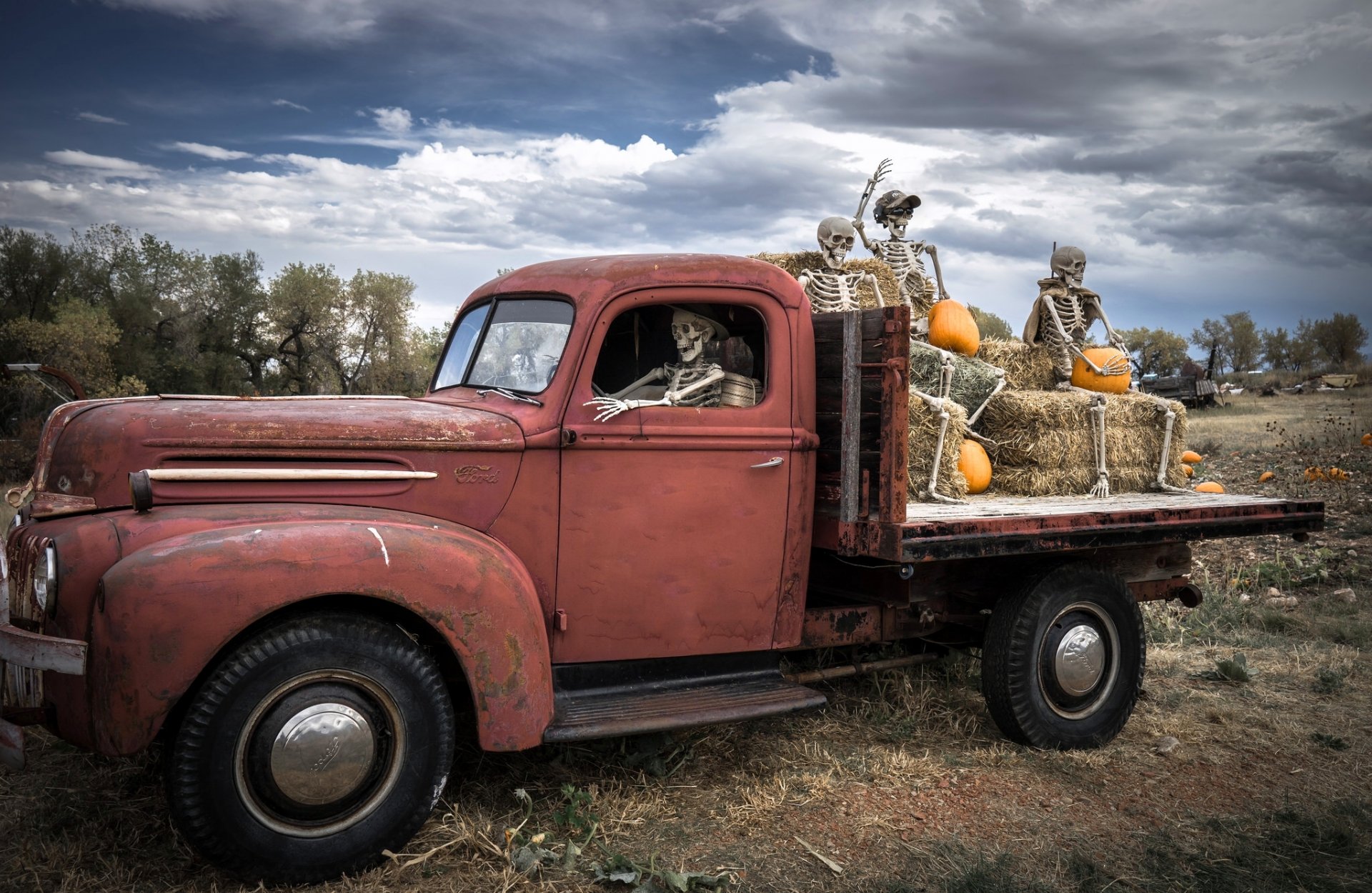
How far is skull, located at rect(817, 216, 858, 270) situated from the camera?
23.0 feet

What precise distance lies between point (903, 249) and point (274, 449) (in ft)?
18.8

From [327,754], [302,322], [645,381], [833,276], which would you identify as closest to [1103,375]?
[833,276]

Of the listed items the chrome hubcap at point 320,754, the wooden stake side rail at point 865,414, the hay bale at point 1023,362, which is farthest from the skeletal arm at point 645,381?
the hay bale at point 1023,362

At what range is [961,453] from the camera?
21.3 ft

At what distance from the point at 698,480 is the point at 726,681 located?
0.93 meters

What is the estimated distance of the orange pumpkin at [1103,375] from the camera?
733cm

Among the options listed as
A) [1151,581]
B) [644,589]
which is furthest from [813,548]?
[1151,581]

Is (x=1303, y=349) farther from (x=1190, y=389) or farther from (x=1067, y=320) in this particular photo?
(x=1067, y=320)

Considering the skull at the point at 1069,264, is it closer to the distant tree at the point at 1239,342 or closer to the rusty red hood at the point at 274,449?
the rusty red hood at the point at 274,449

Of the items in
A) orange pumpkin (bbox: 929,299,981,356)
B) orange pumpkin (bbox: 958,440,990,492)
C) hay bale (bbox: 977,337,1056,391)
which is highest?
orange pumpkin (bbox: 929,299,981,356)

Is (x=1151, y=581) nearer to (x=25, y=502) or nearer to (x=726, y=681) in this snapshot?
(x=726, y=681)

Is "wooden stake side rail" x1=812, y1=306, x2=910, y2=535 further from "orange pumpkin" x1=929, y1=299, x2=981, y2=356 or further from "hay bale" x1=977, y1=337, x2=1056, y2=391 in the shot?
"hay bale" x1=977, y1=337, x2=1056, y2=391

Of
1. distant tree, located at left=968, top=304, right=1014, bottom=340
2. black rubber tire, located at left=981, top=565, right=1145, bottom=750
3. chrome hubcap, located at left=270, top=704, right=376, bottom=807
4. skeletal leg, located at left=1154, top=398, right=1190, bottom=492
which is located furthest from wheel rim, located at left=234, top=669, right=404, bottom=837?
distant tree, located at left=968, top=304, right=1014, bottom=340

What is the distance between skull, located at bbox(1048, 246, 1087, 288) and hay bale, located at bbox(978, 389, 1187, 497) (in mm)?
1169
